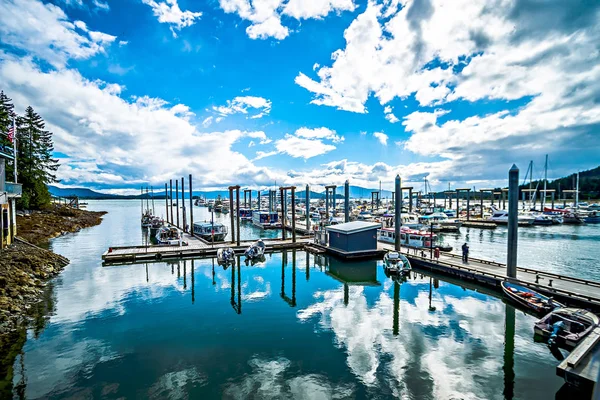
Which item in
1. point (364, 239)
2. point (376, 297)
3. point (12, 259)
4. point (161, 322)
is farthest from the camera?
point (364, 239)

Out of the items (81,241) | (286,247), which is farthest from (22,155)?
(286,247)

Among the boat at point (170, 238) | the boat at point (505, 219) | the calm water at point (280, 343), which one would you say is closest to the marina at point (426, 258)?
the calm water at point (280, 343)

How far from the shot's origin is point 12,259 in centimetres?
2316

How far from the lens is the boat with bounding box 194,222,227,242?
4606 cm

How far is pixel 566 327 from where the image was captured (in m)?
13.2

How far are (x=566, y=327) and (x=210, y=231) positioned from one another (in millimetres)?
44469

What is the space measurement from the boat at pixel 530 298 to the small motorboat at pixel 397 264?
7.77 meters

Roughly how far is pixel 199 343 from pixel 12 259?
21.2 meters

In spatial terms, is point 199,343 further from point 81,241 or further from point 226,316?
point 81,241

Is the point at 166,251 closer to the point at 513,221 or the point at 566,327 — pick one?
the point at 513,221

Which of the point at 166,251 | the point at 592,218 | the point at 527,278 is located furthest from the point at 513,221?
the point at 592,218

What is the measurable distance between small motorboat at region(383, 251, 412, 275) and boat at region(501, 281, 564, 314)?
7770mm

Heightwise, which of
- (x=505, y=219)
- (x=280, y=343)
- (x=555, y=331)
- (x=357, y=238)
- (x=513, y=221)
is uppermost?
(x=513, y=221)

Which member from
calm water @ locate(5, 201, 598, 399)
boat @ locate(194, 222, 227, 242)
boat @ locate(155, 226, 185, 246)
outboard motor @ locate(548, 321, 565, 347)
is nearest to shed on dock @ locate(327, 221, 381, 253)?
calm water @ locate(5, 201, 598, 399)
